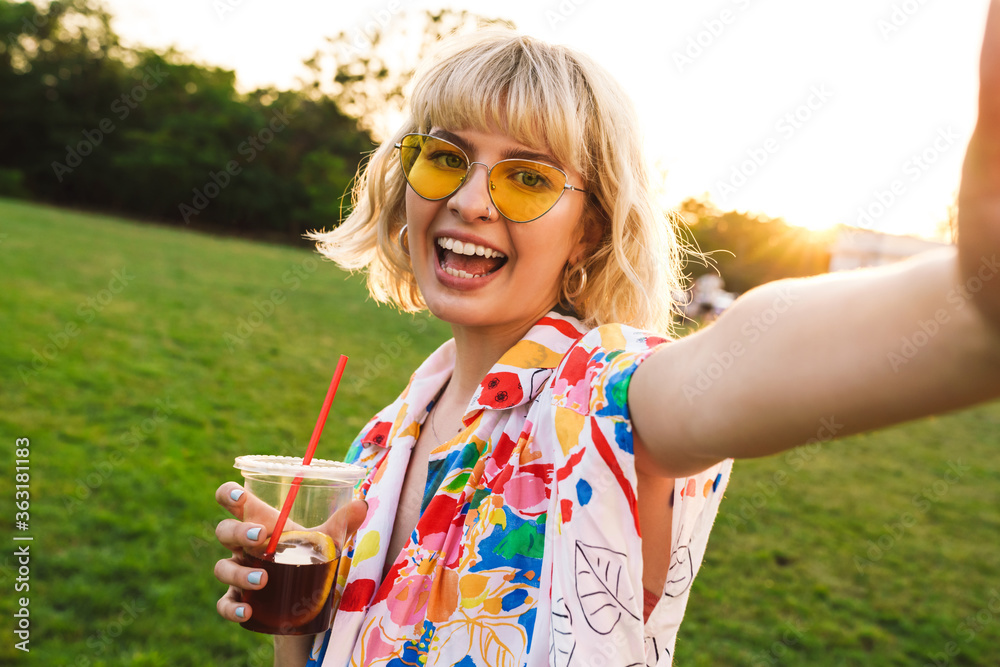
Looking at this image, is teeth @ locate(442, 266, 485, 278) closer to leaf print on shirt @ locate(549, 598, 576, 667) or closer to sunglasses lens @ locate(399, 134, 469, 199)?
sunglasses lens @ locate(399, 134, 469, 199)

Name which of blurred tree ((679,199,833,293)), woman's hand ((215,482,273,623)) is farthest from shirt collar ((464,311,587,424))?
blurred tree ((679,199,833,293))

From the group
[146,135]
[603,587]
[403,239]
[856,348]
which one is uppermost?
[146,135]

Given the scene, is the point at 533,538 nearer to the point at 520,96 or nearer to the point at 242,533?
the point at 242,533

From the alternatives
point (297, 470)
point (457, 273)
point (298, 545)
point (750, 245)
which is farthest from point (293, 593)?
point (750, 245)

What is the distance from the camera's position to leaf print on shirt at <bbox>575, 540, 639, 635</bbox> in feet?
3.19

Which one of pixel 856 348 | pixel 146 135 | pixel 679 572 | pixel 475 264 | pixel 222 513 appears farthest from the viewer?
pixel 146 135

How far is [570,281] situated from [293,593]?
0.91 metres

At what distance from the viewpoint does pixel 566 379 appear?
44.0 inches

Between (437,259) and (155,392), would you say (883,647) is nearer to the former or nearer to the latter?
(437,259)

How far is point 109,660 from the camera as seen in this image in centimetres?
332

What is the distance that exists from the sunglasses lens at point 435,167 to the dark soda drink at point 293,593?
2.66 feet

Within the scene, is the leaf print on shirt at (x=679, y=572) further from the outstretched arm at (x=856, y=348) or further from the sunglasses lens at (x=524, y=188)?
the sunglasses lens at (x=524, y=188)

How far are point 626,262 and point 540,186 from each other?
0.25 m

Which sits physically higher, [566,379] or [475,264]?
[475,264]
